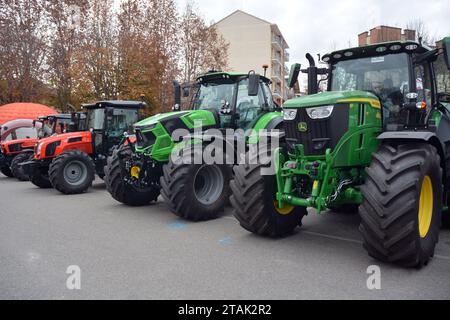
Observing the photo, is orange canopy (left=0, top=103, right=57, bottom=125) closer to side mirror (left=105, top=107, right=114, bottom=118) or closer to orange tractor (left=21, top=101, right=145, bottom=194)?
orange tractor (left=21, top=101, right=145, bottom=194)

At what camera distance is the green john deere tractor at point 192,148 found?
6711 millimetres

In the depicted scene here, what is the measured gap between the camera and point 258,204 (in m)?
5.28

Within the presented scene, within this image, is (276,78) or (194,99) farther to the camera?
(276,78)

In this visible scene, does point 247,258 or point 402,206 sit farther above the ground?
point 402,206

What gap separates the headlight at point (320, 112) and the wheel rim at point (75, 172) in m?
7.28

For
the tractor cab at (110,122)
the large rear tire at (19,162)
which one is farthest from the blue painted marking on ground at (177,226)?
the large rear tire at (19,162)

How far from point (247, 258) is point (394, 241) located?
64.2 inches

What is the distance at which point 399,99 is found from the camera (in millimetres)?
5266

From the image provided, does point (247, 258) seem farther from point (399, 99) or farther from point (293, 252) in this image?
point (399, 99)

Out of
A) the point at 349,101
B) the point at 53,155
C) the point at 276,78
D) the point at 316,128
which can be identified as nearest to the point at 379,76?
the point at 349,101

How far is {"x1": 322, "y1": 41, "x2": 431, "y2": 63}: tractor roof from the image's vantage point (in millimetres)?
5223

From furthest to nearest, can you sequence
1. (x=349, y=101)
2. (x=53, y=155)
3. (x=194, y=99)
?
(x=53, y=155) → (x=194, y=99) → (x=349, y=101)
